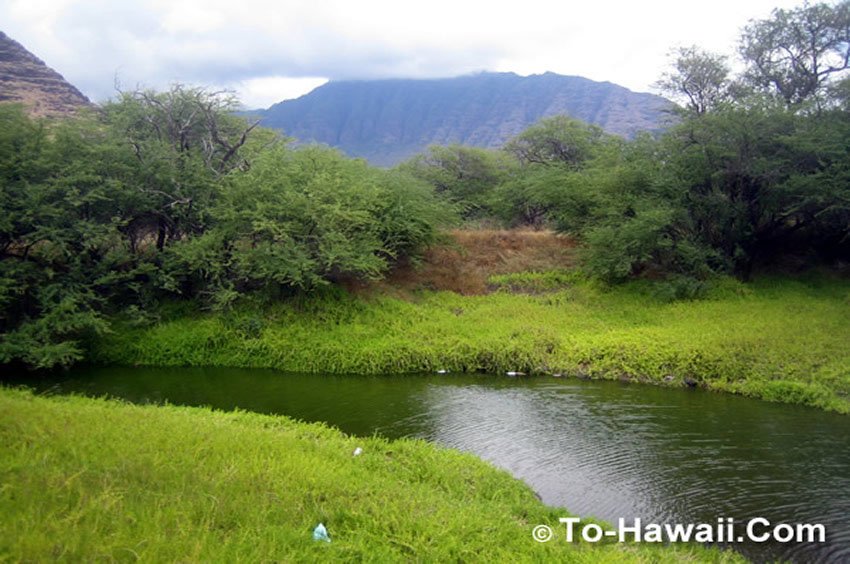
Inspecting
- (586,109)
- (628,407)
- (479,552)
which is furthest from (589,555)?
(586,109)

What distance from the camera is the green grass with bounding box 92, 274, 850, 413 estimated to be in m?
15.6

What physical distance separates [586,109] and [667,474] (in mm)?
158971

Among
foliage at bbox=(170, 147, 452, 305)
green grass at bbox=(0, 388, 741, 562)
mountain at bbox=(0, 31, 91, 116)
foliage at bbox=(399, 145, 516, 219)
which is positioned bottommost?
green grass at bbox=(0, 388, 741, 562)

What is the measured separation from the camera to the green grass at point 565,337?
15609 millimetres

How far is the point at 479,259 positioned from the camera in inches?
1028

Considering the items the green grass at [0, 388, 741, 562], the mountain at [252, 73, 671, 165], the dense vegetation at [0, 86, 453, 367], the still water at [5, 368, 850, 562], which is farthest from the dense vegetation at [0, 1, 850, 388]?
the mountain at [252, 73, 671, 165]

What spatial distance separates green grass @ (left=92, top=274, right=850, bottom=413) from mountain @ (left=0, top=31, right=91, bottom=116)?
3701cm

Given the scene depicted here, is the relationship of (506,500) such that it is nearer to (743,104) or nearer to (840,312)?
(840,312)

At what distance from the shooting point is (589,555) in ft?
20.0

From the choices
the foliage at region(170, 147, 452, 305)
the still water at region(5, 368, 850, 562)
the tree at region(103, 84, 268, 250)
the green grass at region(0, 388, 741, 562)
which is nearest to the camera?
the green grass at region(0, 388, 741, 562)

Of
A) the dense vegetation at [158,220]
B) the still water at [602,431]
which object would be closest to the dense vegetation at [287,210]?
the dense vegetation at [158,220]

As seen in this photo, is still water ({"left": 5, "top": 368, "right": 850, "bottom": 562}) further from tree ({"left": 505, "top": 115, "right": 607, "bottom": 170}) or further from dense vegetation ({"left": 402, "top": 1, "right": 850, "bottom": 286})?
tree ({"left": 505, "top": 115, "right": 607, "bottom": 170})

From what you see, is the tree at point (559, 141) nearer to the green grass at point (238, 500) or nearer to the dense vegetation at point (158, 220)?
the dense vegetation at point (158, 220)

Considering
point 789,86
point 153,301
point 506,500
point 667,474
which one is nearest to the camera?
point 506,500
